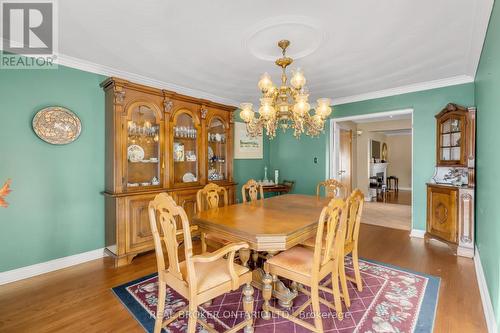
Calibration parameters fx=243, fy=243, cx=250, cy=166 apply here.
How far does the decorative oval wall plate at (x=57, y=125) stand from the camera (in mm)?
2652

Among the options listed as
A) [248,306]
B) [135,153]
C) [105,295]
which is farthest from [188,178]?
[248,306]

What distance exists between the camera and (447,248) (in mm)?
3373

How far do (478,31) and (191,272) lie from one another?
319 cm

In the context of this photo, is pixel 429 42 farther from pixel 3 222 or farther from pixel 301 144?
pixel 3 222

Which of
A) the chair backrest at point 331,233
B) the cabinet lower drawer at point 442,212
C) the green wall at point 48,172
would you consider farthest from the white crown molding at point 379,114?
the green wall at point 48,172

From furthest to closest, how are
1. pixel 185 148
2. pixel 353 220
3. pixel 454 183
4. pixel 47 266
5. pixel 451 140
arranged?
pixel 185 148 < pixel 451 140 < pixel 454 183 < pixel 47 266 < pixel 353 220

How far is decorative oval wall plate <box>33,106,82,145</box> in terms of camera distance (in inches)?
104

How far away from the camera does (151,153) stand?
133 inches

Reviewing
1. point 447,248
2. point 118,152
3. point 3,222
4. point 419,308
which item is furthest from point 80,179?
point 447,248

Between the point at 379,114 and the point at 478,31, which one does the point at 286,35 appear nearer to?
the point at 478,31

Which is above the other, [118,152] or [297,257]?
[118,152]

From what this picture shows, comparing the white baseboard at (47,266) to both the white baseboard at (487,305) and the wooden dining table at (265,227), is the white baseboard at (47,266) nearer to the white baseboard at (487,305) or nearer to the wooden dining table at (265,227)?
the wooden dining table at (265,227)

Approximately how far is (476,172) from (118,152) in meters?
4.48

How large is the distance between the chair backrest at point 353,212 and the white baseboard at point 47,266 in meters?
3.03
